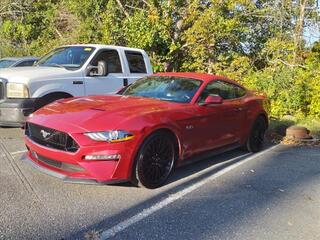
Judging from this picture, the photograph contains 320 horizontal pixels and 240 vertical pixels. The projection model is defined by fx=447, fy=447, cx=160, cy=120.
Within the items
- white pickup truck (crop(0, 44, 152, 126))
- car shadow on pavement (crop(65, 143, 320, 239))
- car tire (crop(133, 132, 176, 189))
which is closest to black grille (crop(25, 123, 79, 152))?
car tire (crop(133, 132, 176, 189))

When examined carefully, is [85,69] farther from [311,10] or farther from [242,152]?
[311,10]

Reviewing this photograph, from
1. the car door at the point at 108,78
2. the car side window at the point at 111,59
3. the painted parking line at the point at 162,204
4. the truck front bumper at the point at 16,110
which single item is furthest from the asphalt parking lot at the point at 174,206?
the car side window at the point at 111,59

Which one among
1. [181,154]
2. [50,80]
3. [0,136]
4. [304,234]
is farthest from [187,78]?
[0,136]

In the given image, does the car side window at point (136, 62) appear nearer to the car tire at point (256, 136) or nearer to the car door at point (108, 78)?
the car door at point (108, 78)

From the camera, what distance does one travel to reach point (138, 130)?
5.11 metres

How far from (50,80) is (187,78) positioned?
2587 mm

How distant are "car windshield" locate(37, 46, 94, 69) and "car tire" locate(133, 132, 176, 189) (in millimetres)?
3563

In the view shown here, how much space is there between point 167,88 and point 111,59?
9.31 feet

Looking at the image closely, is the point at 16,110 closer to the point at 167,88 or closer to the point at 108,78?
the point at 108,78

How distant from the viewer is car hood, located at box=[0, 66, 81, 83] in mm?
7609

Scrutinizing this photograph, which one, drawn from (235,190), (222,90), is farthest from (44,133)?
(222,90)

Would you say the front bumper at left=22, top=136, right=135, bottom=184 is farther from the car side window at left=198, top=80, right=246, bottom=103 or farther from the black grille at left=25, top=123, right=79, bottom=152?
the car side window at left=198, top=80, right=246, bottom=103

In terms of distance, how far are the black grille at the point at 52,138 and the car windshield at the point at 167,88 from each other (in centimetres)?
170

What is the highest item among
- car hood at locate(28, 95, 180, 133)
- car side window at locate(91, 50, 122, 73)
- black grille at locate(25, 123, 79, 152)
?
car side window at locate(91, 50, 122, 73)
